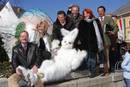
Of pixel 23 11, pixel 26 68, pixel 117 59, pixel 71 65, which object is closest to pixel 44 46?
pixel 71 65

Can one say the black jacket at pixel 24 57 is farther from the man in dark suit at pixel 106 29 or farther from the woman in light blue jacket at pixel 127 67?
the man in dark suit at pixel 106 29

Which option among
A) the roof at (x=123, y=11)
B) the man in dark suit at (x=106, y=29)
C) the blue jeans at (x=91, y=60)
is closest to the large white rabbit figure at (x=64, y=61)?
the blue jeans at (x=91, y=60)

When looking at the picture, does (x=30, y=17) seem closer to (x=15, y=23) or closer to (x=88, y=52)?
(x=15, y=23)

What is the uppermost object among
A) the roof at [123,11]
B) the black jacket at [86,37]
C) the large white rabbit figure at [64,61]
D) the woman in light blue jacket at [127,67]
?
the roof at [123,11]

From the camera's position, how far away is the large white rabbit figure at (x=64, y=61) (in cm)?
860

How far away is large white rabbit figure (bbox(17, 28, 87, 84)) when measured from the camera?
339 inches

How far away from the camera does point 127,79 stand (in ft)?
32.7

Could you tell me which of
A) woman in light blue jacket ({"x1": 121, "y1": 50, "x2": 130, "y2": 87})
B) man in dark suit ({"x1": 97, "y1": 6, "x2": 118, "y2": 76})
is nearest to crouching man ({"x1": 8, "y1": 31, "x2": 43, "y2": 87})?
woman in light blue jacket ({"x1": 121, "y1": 50, "x2": 130, "y2": 87})

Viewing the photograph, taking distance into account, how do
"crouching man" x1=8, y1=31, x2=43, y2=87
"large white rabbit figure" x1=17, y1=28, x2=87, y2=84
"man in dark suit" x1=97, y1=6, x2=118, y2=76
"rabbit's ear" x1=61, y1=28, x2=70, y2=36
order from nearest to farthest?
"crouching man" x1=8, y1=31, x2=43, y2=87
"large white rabbit figure" x1=17, y1=28, x2=87, y2=84
"rabbit's ear" x1=61, y1=28, x2=70, y2=36
"man in dark suit" x1=97, y1=6, x2=118, y2=76

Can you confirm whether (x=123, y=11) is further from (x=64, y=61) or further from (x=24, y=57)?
(x=24, y=57)

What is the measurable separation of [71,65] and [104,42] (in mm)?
1606

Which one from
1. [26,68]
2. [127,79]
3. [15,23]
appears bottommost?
[127,79]

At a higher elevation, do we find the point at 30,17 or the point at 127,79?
the point at 30,17

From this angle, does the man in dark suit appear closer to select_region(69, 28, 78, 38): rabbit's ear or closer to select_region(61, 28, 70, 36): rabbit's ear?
select_region(69, 28, 78, 38): rabbit's ear
